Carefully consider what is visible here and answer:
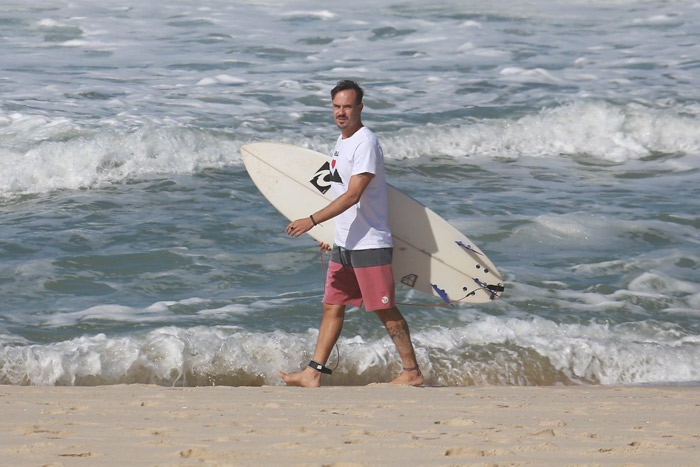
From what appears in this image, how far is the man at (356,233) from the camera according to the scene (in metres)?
4.34

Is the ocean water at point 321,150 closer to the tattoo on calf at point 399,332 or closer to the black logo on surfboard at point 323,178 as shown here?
the tattoo on calf at point 399,332

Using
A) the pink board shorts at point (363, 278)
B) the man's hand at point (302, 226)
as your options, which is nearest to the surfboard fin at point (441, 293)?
the pink board shorts at point (363, 278)

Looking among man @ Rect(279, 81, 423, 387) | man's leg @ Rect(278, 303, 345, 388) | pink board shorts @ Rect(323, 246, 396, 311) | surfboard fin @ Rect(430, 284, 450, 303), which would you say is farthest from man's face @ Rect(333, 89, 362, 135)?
surfboard fin @ Rect(430, 284, 450, 303)

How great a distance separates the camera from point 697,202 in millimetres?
9164

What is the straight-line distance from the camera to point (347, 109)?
4.39 meters

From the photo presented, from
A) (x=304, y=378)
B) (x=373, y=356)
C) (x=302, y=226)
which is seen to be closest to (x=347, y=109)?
(x=302, y=226)

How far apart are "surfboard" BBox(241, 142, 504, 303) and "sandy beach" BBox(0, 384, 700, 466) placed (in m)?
0.73

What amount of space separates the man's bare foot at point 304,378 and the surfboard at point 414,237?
0.76 metres

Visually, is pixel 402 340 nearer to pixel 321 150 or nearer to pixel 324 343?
pixel 324 343

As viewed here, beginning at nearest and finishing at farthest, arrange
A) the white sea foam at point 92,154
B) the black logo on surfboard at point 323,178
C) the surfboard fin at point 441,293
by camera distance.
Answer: the surfboard fin at point 441,293 < the black logo on surfboard at point 323,178 < the white sea foam at point 92,154

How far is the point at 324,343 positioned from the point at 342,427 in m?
1.28

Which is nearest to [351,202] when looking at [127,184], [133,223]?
[133,223]

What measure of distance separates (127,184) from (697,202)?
6060 millimetres

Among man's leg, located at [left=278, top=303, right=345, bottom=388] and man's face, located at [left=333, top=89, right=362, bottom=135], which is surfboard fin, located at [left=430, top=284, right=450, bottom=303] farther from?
man's face, located at [left=333, top=89, right=362, bottom=135]
